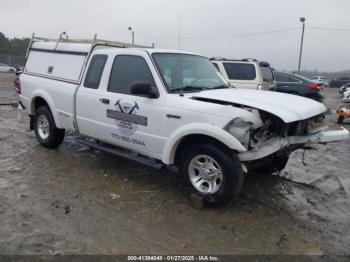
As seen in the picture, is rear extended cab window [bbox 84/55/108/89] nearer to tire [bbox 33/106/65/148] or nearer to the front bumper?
tire [bbox 33/106/65/148]

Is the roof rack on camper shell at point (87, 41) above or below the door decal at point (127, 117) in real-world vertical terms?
above

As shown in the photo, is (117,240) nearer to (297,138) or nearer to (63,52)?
(297,138)

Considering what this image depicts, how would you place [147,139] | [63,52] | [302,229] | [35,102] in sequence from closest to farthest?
[302,229] → [147,139] → [63,52] → [35,102]

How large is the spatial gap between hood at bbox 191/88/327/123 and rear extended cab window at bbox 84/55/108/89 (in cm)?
185

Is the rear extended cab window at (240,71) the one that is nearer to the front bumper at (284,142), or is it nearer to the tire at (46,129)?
the tire at (46,129)

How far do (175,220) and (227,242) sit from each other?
2.42 feet

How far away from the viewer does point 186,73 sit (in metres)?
5.35

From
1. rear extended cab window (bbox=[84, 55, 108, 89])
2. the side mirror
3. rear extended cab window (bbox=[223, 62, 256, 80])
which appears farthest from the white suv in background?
the side mirror

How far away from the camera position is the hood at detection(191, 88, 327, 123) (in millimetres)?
4195

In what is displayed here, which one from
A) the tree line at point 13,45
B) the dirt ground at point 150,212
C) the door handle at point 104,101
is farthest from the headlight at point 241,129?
the tree line at point 13,45

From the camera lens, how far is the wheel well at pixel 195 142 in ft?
14.5

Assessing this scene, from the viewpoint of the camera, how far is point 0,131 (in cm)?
888

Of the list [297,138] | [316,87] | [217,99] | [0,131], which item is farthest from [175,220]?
[316,87]

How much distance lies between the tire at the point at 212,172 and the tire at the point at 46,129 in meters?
3.34
